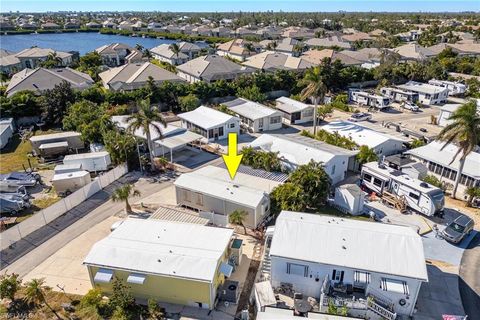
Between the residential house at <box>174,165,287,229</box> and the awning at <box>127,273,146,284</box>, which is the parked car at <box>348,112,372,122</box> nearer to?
the residential house at <box>174,165,287,229</box>

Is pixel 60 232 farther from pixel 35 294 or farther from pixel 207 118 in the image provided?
pixel 207 118

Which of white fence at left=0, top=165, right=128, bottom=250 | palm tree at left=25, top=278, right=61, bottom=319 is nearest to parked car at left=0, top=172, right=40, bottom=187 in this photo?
white fence at left=0, top=165, right=128, bottom=250

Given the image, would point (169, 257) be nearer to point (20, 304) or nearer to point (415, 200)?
point (20, 304)

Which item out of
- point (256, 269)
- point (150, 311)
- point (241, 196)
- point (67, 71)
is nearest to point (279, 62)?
point (67, 71)

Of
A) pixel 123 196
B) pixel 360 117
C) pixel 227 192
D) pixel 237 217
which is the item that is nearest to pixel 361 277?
pixel 237 217

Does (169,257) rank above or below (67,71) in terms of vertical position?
below
